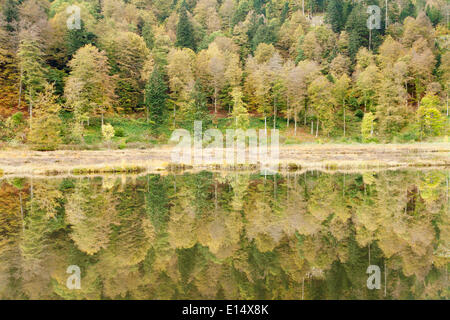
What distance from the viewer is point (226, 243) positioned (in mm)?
10859

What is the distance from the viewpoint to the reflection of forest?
7797 millimetres

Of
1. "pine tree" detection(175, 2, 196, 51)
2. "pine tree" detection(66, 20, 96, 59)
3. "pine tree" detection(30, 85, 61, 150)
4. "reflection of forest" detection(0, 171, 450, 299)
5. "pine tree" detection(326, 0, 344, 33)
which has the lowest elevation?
"reflection of forest" detection(0, 171, 450, 299)

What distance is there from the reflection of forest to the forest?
32484 millimetres

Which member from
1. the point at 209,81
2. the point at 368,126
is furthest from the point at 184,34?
the point at 368,126

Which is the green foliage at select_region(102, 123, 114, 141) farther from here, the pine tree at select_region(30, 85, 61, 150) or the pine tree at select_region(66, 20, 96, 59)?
the pine tree at select_region(66, 20, 96, 59)

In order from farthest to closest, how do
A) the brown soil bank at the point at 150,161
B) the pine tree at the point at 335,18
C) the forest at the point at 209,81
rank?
1. the pine tree at the point at 335,18
2. the forest at the point at 209,81
3. the brown soil bank at the point at 150,161

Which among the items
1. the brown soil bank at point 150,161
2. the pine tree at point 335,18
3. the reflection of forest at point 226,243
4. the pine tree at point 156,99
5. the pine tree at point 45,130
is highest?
the pine tree at point 335,18

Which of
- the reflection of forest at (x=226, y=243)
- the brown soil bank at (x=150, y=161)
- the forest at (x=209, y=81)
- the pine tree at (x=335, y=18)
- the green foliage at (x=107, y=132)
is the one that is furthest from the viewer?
Result: the pine tree at (x=335, y=18)

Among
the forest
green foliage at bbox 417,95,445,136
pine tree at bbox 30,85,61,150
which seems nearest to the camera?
pine tree at bbox 30,85,61,150

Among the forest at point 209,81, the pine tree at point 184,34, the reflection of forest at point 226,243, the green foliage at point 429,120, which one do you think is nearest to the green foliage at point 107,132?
the forest at point 209,81

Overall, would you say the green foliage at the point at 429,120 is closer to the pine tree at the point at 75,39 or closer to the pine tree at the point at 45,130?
the pine tree at the point at 45,130

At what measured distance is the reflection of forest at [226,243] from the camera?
7.80 m

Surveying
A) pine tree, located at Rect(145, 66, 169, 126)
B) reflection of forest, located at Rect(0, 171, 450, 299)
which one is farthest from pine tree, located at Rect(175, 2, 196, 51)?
reflection of forest, located at Rect(0, 171, 450, 299)

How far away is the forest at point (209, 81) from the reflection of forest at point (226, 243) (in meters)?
32.5
